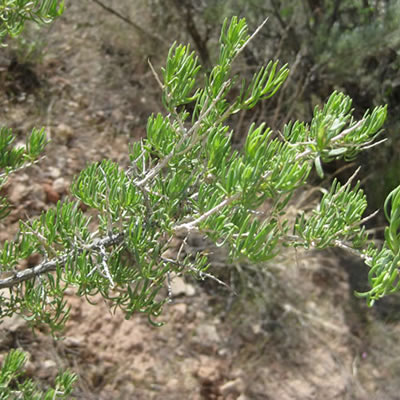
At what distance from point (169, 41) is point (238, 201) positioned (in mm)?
2246

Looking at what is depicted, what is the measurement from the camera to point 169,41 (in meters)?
2.54

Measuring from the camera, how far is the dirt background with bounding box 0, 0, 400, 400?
5.31 feet

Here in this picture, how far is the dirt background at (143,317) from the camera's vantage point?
63.7 inches

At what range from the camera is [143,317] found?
5.77ft

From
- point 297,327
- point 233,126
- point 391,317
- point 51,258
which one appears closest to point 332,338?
point 297,327

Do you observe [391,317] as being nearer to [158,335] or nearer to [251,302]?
[251,302]

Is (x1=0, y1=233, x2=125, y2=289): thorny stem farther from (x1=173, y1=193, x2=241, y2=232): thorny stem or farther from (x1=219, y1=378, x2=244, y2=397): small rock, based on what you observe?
(x1=219, y1=378, x2=244, y2=397): small rock

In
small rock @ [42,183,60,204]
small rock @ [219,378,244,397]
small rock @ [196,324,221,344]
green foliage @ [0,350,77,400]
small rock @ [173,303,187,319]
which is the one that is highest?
green foliage @ [0,350,77,400]

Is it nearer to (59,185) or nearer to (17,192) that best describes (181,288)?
(59,185)

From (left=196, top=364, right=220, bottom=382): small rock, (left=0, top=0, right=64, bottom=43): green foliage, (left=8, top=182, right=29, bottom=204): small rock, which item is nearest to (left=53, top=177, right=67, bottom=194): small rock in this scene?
(left=8, top=182, right=29, bottom=204): small rock

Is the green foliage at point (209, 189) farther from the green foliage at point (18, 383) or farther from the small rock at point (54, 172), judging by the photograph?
the small rock at point (54, 172)

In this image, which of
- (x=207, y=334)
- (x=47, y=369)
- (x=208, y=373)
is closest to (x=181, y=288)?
(x=207, y=334)

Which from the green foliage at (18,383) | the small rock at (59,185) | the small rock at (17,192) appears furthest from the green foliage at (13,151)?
the small rock at (59,185)

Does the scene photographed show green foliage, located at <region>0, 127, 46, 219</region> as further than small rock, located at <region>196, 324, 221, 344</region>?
No
